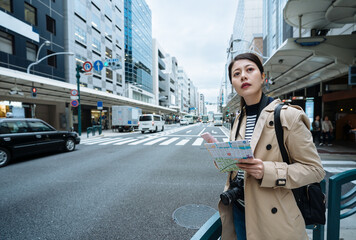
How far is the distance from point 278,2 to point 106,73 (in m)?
31.1

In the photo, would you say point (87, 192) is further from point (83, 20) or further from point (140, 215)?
point (83, 20)

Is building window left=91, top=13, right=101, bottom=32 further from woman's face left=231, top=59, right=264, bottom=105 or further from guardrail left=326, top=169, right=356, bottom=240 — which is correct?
guardrail left=326, top=169, right=356, bottom=240

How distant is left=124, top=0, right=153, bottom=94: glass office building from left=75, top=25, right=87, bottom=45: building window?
17429 mm

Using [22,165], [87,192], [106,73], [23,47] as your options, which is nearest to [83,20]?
[106,73]

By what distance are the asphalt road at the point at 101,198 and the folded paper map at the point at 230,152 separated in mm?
2007

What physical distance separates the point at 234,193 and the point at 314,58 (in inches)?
418

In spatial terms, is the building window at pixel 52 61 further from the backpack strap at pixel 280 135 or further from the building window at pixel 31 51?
the backpack strap at pixel 280 135

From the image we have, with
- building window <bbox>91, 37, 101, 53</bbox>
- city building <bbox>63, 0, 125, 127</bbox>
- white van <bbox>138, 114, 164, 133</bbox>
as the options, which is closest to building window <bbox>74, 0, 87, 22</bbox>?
city building <bbox>63, 0, 125, 127</bbox>

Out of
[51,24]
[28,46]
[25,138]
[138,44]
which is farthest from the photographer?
[138,44]

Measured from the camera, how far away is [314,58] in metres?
9.02

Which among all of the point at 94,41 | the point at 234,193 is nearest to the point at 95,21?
the point at 94,41

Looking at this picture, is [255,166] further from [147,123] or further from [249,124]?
[147,123]

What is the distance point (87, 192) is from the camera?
4266mm

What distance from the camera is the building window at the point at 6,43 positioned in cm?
1675
